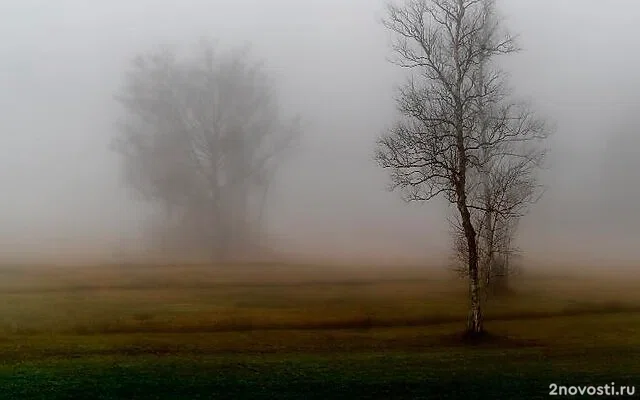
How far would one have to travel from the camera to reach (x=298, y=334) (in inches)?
287

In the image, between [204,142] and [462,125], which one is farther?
[204,142]

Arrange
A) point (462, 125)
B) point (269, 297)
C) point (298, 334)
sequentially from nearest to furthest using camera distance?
point (462, 125) → point (298, 334) → point (269, 297)

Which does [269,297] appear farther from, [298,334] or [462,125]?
[462,125]

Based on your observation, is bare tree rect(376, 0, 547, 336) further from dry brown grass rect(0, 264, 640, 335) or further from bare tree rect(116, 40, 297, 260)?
bare tree rect(116, 40, 297, 260)

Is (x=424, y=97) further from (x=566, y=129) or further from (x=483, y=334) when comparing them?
(x=483, y=334)

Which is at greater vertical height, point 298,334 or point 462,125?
point 462,125

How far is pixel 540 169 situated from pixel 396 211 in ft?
5.49

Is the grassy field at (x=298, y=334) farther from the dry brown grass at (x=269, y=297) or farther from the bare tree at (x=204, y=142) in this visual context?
the bare tree at (x=204, y=142)

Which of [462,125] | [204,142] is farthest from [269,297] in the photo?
[462,125]

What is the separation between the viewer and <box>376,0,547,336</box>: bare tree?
7.19 m

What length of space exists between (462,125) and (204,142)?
287cm

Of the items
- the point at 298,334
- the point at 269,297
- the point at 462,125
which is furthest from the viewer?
the point at 269,297

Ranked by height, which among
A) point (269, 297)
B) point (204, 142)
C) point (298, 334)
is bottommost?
point (298, 334)

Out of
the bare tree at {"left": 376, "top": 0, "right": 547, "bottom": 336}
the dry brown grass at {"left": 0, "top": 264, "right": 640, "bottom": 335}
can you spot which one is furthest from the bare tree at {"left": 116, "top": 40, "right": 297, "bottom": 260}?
the bare tree at {"left": 376, "top": 0, "right": 547, "bottom": 336}
